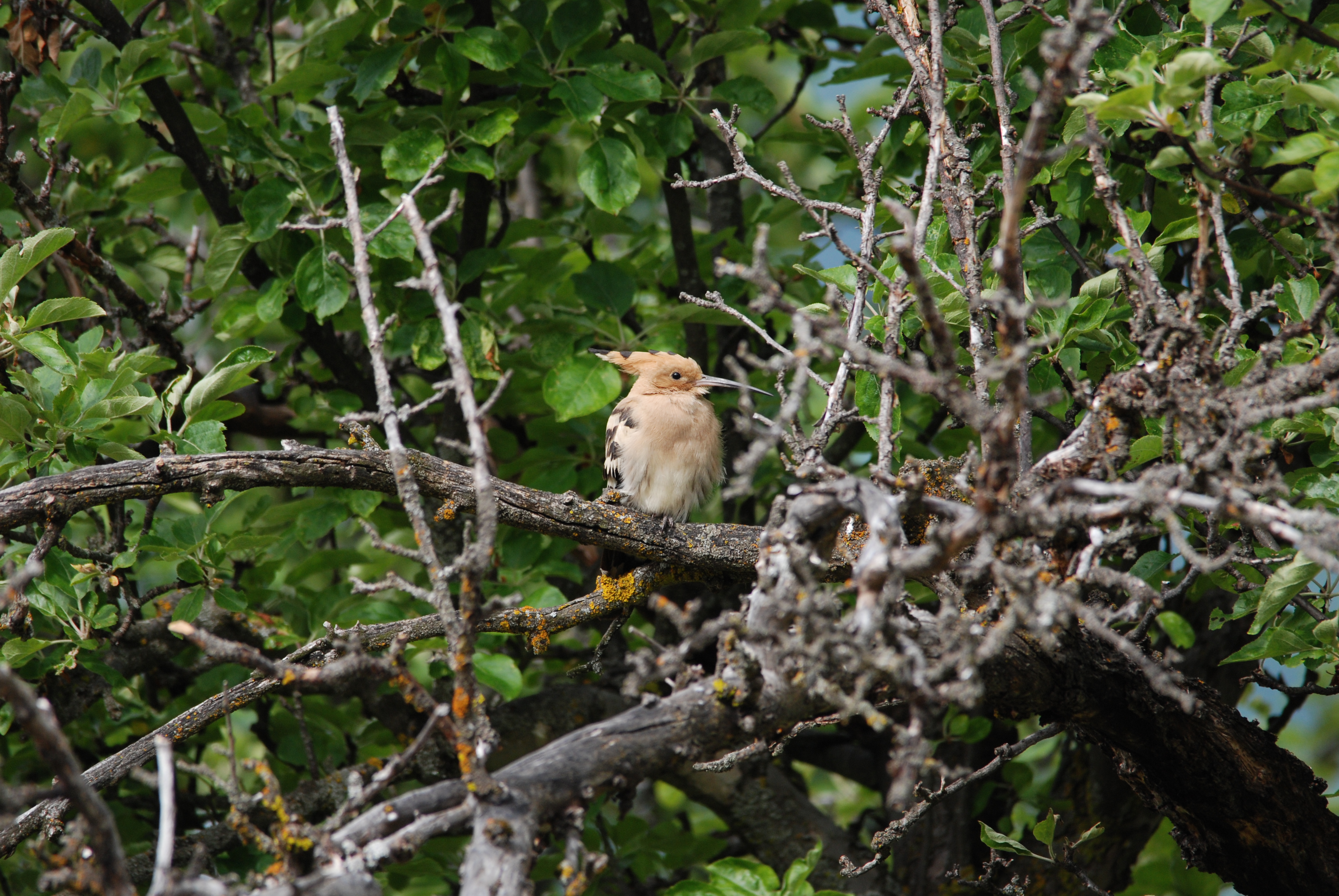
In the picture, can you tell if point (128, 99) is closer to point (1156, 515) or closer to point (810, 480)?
point (810, 480)

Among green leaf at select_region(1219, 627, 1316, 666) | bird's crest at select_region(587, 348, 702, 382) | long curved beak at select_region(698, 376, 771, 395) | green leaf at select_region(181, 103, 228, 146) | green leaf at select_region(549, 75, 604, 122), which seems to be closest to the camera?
green leaf at select_region(1219, 627, 1316, 666)

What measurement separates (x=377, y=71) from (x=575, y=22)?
34.0 inches

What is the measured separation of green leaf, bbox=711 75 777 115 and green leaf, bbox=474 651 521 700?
2728 millimetres

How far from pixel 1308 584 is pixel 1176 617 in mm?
1289

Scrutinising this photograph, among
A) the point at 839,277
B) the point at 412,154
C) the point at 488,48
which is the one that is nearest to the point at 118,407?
the point at 412,154

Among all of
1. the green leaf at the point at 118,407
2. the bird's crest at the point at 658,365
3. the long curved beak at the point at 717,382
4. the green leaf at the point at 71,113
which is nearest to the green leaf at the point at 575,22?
Answer: the bird's crest at the point at 658,365

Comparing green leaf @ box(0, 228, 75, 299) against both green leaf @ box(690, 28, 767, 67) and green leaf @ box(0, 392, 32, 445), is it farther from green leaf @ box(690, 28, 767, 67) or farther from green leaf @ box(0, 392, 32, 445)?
green leaf @ box(690, 28, 767, 67)

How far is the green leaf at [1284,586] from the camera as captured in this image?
2.82 metres

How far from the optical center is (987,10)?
344 centimetres

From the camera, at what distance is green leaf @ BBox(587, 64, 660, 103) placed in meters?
4.39

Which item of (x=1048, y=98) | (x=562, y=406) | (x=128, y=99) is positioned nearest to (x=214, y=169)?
(x=128, y=99)

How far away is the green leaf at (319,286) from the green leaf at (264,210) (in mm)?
209

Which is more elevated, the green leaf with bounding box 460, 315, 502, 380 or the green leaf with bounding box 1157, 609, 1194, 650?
the green leaf with bounding box 1157, 609, 1194, 650

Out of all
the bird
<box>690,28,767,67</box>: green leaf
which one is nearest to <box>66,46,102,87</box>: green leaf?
the bird
